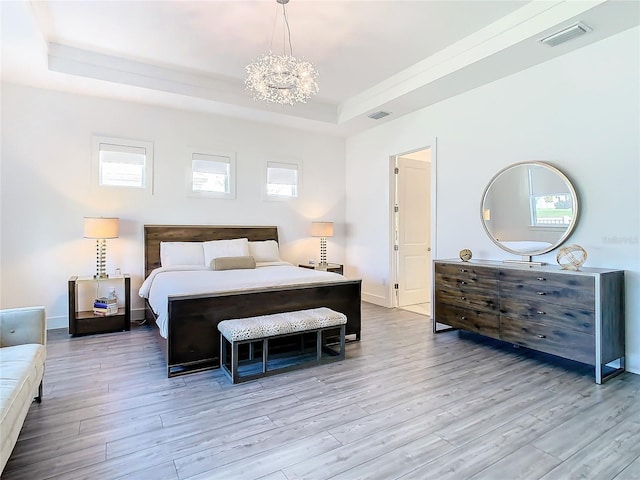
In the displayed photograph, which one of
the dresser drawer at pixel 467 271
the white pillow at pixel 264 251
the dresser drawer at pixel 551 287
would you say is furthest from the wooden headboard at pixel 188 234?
the dresser drawer at pixel 551 287

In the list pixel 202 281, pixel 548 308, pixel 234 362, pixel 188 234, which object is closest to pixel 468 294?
pixel 548 308

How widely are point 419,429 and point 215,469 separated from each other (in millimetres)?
1176

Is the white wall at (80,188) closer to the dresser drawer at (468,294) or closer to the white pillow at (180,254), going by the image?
the white pillow at (180,254)

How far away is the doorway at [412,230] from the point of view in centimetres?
566

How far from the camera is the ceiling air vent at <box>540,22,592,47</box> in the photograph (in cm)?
297

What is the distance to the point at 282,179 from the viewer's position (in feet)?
19.4

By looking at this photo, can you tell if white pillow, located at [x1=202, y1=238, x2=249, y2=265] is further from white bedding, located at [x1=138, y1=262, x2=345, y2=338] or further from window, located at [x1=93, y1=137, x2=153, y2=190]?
window, located at [x1=93, y1=137, x2=153, y2=190]

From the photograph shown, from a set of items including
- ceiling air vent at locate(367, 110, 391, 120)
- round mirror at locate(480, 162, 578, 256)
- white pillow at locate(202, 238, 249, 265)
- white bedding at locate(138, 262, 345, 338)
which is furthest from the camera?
ceiling air vent at locate(367, 110, 391, 120)

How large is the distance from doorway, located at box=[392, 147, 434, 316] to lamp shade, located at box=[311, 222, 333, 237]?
3.35ft

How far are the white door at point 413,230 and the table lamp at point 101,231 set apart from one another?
3931 mm

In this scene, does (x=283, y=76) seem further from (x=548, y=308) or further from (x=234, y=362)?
(x=548, y=308)

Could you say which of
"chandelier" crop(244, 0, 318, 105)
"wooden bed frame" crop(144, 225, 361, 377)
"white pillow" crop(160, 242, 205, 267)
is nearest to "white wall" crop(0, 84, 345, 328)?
"white pillow" crop(160, 242, 205, 267)

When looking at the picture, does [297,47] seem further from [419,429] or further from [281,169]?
[419,429]

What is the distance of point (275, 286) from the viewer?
3430mm
